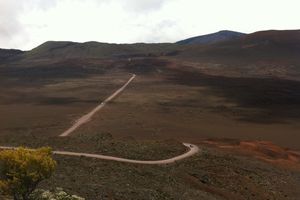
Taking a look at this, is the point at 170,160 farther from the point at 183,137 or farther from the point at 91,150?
the point at 183,137

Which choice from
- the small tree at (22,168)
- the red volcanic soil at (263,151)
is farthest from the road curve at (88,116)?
the small tree at (22,168)

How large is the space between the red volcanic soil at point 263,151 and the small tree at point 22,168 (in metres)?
37.2

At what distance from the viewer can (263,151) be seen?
6362 centimetres

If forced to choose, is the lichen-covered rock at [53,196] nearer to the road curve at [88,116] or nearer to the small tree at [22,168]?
the small tree at [22,168]

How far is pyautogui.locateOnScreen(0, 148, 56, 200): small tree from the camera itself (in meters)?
24.8

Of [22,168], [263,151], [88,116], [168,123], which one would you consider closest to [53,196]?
[22,168]

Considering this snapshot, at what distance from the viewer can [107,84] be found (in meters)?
138

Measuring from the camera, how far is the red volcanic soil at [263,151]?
59.4 m

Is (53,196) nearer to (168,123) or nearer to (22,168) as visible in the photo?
(22,168)

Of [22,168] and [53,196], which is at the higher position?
[22,168]

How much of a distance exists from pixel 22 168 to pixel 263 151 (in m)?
43.3

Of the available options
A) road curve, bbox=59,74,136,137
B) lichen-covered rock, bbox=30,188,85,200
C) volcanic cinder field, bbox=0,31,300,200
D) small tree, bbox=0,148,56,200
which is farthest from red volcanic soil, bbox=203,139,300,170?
small tree, bbox=0,148,56,200

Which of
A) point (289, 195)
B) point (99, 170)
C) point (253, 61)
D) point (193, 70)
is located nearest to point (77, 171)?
point (99, 170)

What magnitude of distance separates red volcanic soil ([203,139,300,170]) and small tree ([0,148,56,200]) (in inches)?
1465
